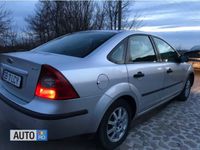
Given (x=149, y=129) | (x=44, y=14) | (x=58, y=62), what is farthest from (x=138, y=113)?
(x=44, y=14)

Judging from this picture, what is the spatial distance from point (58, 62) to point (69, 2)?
24.9m

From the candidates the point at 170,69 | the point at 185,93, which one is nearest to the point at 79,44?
the point at 170,69

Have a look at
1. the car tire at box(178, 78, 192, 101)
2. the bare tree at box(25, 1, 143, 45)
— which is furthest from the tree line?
the car tire at box(178, 78, 192, 101)

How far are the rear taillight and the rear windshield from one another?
576 mm

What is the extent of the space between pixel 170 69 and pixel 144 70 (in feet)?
3.30

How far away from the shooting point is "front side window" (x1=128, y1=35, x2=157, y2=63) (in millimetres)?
3604

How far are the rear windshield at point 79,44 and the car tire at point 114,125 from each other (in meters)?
0.75

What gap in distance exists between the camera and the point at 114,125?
328 centimetres

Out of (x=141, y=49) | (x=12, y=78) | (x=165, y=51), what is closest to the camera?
(x=12, y=78)

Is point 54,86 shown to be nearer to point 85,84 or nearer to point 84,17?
point 85,84

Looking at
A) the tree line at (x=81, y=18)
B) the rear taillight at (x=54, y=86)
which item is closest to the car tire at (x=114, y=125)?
the rear taillight at (x=54, y=86)

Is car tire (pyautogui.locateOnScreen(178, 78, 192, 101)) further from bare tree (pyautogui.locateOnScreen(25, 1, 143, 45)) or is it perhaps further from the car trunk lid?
bare tree (pyautogui.locateOnScreen(25, 1, 143, 45))

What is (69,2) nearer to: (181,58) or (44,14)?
(44,14)

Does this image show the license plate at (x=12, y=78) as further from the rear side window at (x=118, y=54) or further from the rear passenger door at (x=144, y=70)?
the rear passenger door at (x=144, y=70)
